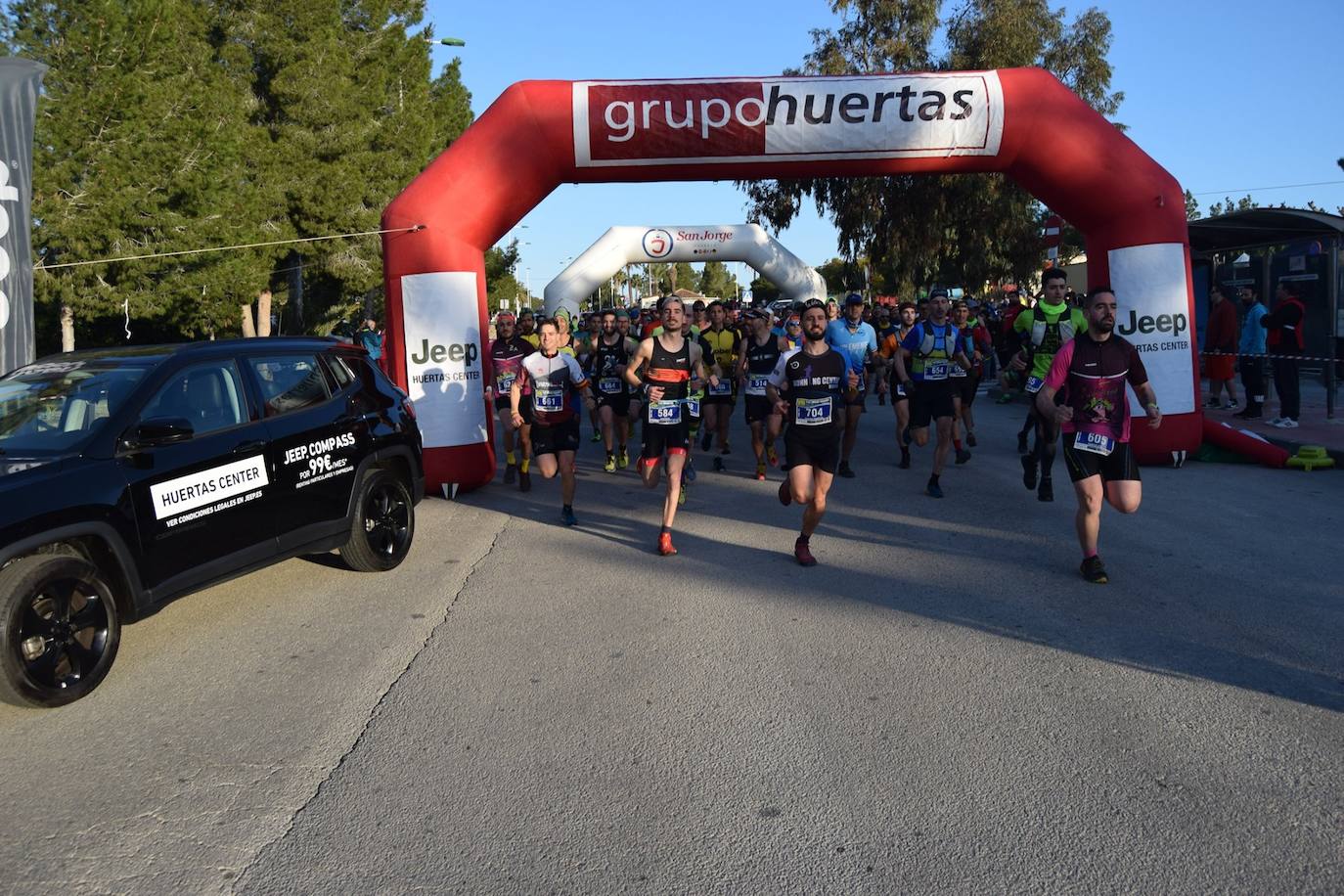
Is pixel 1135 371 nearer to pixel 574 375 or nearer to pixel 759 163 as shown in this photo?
pixel 574 375

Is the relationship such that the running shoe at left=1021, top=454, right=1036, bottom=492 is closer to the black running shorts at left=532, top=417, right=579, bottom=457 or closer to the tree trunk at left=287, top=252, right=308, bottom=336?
the black running shorts at left=532, top=417, right=579, bottom=457

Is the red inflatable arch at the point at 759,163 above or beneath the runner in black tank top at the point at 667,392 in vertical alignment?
above

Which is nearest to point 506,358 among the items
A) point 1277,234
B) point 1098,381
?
point 1098,381

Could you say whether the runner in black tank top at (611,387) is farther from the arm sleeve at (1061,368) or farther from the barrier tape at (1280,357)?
the barrier tape at (1280,357)

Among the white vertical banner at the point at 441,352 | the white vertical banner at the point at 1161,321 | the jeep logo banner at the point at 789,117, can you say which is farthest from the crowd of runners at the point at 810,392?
the jeep logo banner at the point at 789,117

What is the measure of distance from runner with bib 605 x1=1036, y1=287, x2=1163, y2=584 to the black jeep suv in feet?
15.1

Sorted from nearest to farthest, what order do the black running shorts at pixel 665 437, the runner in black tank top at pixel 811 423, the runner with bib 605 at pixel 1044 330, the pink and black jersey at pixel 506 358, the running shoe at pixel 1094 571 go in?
1. the running shoe at pixel 1094 571
2. the runner in black tank top at pixel 811 423
3. the black running shorts at pixel 665 437
4. the runner with bib 605 at pixel 1044 330
5. the pink and black jersey at pixel 506 358

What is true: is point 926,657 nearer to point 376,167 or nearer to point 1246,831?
point 1246,831

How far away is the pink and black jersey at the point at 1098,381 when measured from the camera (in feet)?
21.5

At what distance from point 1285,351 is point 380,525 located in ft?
39.7

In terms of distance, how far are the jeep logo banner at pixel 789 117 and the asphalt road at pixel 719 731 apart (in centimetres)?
495

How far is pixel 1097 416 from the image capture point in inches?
258

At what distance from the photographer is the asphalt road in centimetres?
330

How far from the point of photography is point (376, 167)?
32750 mm
